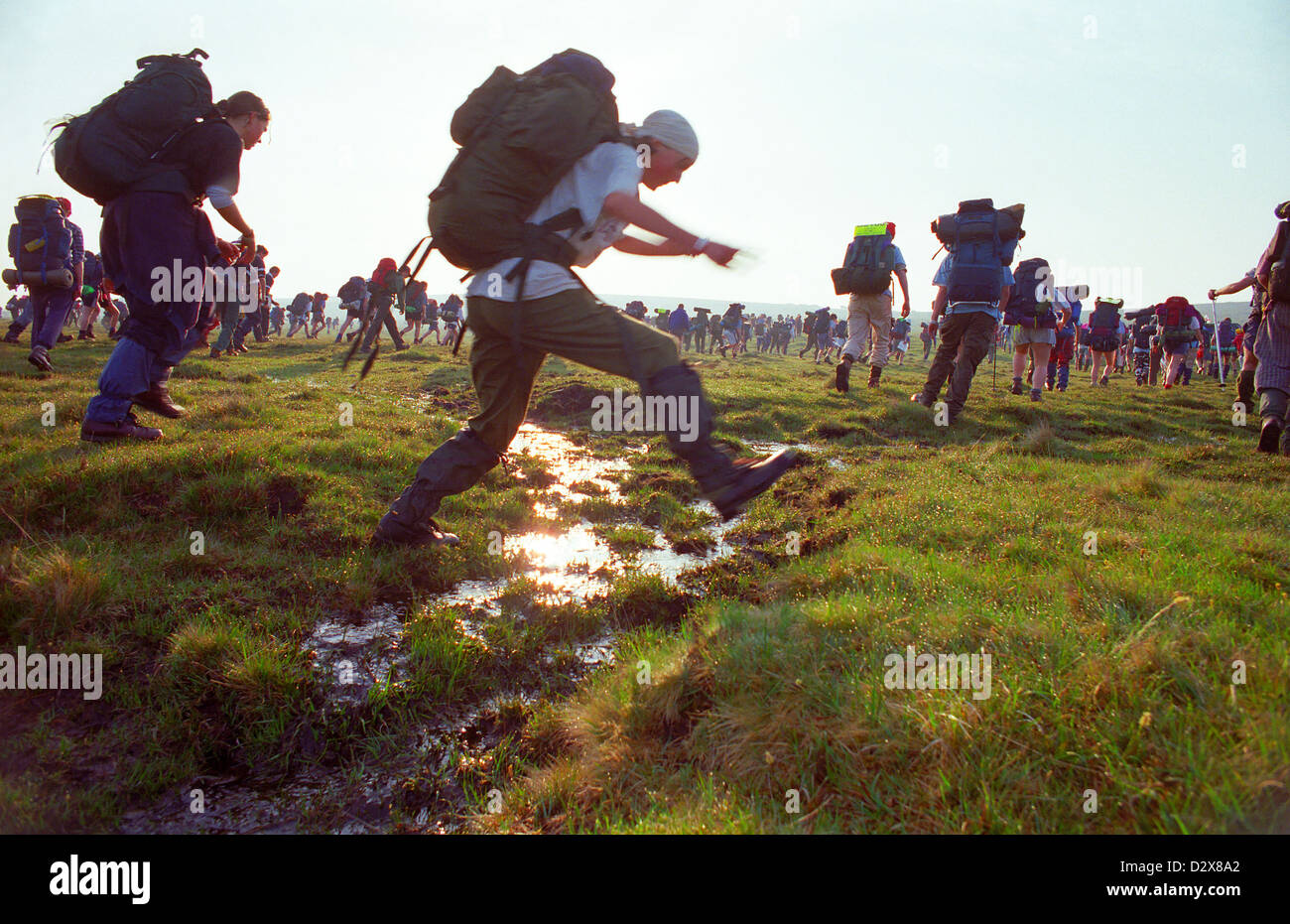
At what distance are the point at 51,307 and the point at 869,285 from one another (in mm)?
12473

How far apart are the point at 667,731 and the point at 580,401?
840 cm

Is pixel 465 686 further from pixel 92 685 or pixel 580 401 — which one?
pixel 580 401

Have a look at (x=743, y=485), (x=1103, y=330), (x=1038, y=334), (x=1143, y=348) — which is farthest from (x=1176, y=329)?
(x=743, y=485)

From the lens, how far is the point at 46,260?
8.97 meters

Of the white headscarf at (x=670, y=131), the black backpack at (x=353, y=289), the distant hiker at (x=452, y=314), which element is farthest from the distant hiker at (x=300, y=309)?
the white headscarf at (x=670, y=131)

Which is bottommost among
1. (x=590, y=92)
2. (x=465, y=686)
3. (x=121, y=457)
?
(x=465, y=686)

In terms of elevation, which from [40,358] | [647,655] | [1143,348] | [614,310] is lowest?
[647,655]

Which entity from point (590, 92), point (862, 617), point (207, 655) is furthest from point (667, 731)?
point (590, 92)

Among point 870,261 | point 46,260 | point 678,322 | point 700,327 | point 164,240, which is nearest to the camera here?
point 164,240

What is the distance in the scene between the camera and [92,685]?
247cm

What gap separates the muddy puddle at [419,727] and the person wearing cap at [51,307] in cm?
930

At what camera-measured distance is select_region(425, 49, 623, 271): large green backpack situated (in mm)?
2805

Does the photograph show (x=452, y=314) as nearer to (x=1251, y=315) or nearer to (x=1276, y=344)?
(x=1251, y=315)

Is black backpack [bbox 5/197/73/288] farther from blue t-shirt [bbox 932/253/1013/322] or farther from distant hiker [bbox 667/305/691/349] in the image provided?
distant hiker [bbox 667/305/691/349]
